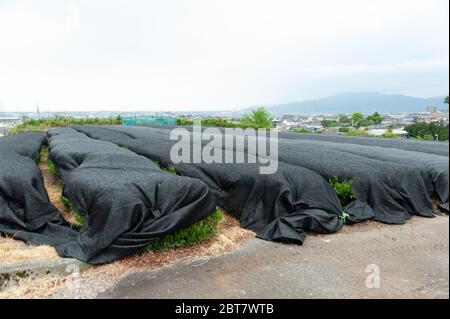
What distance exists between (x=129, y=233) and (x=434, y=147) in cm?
782

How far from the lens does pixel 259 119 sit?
2369 centimetres

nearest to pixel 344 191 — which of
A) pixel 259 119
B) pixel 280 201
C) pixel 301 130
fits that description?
pixel 280 201

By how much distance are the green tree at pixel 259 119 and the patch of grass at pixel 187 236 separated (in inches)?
739

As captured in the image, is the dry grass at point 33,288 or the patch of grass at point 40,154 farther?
the patch of grass at point 40,154

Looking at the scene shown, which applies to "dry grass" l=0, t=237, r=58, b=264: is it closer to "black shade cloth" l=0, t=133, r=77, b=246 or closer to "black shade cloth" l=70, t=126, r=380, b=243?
"black shade cloth" l=0, t=133, r=77, b=246

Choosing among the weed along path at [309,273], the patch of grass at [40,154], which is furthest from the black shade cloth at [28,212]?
the patch of grass at [40,154]

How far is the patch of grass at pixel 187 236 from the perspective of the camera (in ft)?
12.8

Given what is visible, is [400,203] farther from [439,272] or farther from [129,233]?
[129,233]

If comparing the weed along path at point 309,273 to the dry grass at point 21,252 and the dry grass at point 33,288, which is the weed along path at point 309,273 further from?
the dry grass at point 21,252

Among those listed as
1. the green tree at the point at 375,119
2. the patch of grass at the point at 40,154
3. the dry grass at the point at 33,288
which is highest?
the green tree at the point at 375,119

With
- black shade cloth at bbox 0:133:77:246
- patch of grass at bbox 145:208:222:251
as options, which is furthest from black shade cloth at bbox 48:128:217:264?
black shade cloth at bbox 0:133:77:246

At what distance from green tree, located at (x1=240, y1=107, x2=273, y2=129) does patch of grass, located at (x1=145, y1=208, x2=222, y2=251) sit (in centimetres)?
1876

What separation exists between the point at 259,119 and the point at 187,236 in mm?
20135

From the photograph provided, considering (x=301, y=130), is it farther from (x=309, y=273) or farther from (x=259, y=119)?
(x=309, y=273)
